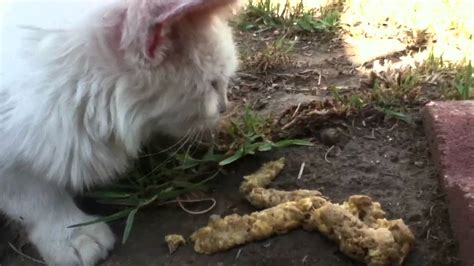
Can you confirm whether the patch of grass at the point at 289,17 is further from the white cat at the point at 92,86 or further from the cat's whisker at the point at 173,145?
the white cat at the point at 92,86

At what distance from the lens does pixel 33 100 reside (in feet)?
6.27

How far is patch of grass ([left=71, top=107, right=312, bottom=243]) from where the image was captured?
2.23m

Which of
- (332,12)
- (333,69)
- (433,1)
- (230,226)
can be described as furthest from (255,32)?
(230,226)

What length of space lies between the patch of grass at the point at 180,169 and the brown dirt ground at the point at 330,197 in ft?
0.11

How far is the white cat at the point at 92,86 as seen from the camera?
6.08 ft

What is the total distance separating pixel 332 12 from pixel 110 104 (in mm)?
1637

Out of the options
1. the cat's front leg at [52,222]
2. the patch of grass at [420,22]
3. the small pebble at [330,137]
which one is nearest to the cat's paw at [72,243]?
the cat's front leg at [52,222]

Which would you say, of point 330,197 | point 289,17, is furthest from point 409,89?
point 289,17

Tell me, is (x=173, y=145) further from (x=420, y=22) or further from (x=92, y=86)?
(x=420, y=22)

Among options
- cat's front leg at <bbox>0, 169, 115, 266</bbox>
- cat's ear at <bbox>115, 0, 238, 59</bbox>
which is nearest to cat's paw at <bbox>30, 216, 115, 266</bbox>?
cat's front leg at <bbox>0, 169, 115, 266</bbox>

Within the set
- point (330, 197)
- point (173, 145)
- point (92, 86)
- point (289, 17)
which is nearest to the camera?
point (92, 86)

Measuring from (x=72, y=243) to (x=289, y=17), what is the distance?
1.65 m

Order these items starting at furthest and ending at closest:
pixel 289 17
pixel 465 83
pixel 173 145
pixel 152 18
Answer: pixel 289 17
pixel 465 83
pixel 173 145
pixel 152 18

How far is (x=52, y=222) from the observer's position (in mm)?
2145
